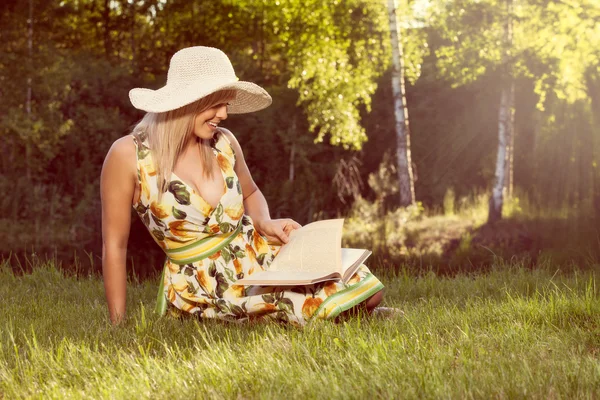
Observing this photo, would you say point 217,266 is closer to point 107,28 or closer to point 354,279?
point 354,279

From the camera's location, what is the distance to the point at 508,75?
12.4 metres

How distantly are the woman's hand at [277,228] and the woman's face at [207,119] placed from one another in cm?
59

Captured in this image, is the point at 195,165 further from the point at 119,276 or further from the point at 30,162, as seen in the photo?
the point at 30,162

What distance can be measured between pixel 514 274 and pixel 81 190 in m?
15.3

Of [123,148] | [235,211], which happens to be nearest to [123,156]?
[123,148]

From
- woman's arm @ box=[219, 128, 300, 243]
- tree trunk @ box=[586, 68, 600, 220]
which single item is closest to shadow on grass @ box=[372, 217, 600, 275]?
tree trunk @ box=[586, 68, 600, 220]

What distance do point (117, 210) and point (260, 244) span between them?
785 mm

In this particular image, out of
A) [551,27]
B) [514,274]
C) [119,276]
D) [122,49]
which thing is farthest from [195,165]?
[122,49]

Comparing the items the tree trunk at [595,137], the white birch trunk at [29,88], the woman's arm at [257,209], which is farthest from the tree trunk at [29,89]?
the woman's arm at [257,209]

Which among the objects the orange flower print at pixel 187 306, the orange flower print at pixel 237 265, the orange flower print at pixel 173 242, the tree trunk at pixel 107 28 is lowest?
the orange flower print at pixel 187 306

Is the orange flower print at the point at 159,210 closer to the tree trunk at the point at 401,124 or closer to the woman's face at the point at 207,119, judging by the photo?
the woman's face at the point at 207,119

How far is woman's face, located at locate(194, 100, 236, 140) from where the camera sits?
379 centimetres

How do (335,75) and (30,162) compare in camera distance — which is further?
(30,162)

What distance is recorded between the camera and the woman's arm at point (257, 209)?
13.4 feet
